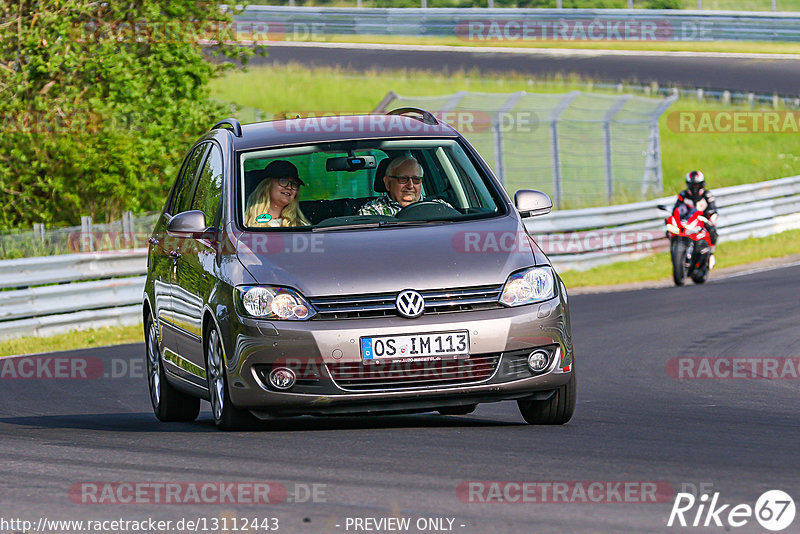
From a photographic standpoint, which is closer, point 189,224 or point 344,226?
point 344,226

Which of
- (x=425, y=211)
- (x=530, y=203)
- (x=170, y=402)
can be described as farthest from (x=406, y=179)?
(x=170, y=402)

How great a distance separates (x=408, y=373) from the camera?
763cm

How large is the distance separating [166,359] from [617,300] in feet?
33.6

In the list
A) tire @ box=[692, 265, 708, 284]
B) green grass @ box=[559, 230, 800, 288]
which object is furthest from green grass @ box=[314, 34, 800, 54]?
tire @ box=[692, 265, 708, 284]

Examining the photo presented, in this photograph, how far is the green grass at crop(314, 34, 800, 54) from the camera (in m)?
44.2

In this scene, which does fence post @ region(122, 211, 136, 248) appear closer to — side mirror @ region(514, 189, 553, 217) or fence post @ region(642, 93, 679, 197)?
side mirror @ region(514, 189, 553, 217)

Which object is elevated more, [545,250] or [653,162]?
[545,250]

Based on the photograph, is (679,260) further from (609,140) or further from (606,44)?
(606,44)

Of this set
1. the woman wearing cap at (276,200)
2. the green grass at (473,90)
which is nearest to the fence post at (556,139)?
the green grass at (473,90)

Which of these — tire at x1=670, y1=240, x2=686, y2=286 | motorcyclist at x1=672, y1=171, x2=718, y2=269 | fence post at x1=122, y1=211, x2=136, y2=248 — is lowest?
tire at x1=670, y1=240, x2=686, y2=286

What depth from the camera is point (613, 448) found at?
23.6ft

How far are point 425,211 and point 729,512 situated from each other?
3487mm

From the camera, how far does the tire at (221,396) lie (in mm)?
8016

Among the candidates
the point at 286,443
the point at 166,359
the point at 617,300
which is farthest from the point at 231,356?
the point at 617,300
